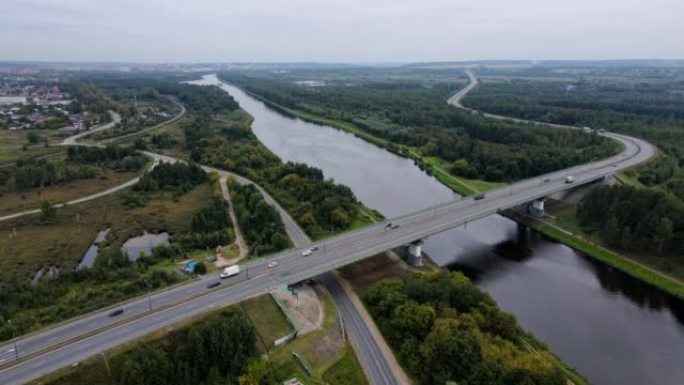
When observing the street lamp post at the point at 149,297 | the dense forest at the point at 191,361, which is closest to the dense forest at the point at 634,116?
the dense forest at the point at 191,361

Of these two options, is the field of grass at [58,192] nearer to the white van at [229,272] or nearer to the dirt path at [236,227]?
the dirt path at [236,227]

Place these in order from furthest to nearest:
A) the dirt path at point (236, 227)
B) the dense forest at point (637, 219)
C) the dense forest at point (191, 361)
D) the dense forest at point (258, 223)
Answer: the dense forest at point (637, 219), the dirt path at point (236, 227), the dense forest at point (258, 223), the dense forest at point (191, 361)

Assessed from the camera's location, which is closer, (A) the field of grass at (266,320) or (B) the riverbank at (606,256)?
(A) the field of grass at (266,320)

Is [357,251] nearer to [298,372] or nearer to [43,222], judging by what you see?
[298,372]

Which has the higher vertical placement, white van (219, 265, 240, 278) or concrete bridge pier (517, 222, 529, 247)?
white van (219, 265, 240, 278)

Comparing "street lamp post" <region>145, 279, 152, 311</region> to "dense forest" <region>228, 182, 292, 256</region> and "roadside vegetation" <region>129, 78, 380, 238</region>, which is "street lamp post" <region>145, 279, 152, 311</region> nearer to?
"dense forest" <region>228, 182, 292, 256</region>

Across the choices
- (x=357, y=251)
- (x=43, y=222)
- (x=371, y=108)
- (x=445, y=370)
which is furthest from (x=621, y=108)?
(x=43, y=222)

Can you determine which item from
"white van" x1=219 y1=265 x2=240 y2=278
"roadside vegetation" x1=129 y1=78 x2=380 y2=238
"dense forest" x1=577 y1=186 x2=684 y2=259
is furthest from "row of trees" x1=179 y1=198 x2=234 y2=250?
"dense forest" x1=577 y1=186 x2=684 y2=259
